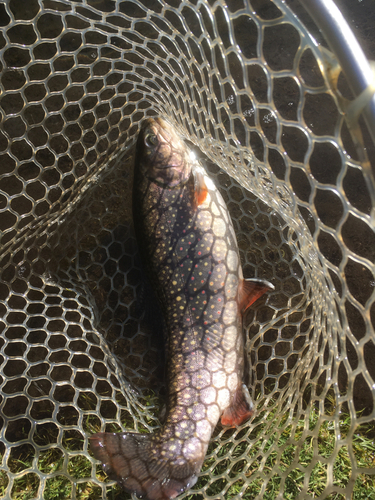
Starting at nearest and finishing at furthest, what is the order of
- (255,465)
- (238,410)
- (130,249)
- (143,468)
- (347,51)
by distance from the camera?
(347,51) → (143,468) → (238,410) → (255,465) → (130,249)

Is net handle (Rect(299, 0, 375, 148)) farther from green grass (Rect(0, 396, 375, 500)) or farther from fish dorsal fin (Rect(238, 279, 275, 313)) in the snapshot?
green grass (Rect(0, 396, 375, 500))

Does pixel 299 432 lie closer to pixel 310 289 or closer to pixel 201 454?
pixel 201 454

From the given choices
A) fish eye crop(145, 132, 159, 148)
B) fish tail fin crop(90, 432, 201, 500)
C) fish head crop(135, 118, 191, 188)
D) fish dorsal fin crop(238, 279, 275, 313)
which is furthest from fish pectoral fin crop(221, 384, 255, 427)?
fish eye crop(145, 132, 159, 148)

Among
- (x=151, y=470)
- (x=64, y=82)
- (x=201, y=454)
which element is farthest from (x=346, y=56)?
(x=64, y=82)

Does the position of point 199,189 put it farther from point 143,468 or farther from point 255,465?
point 255,465

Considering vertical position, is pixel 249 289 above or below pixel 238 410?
above

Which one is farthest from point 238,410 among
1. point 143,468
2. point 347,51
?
point 347,51
